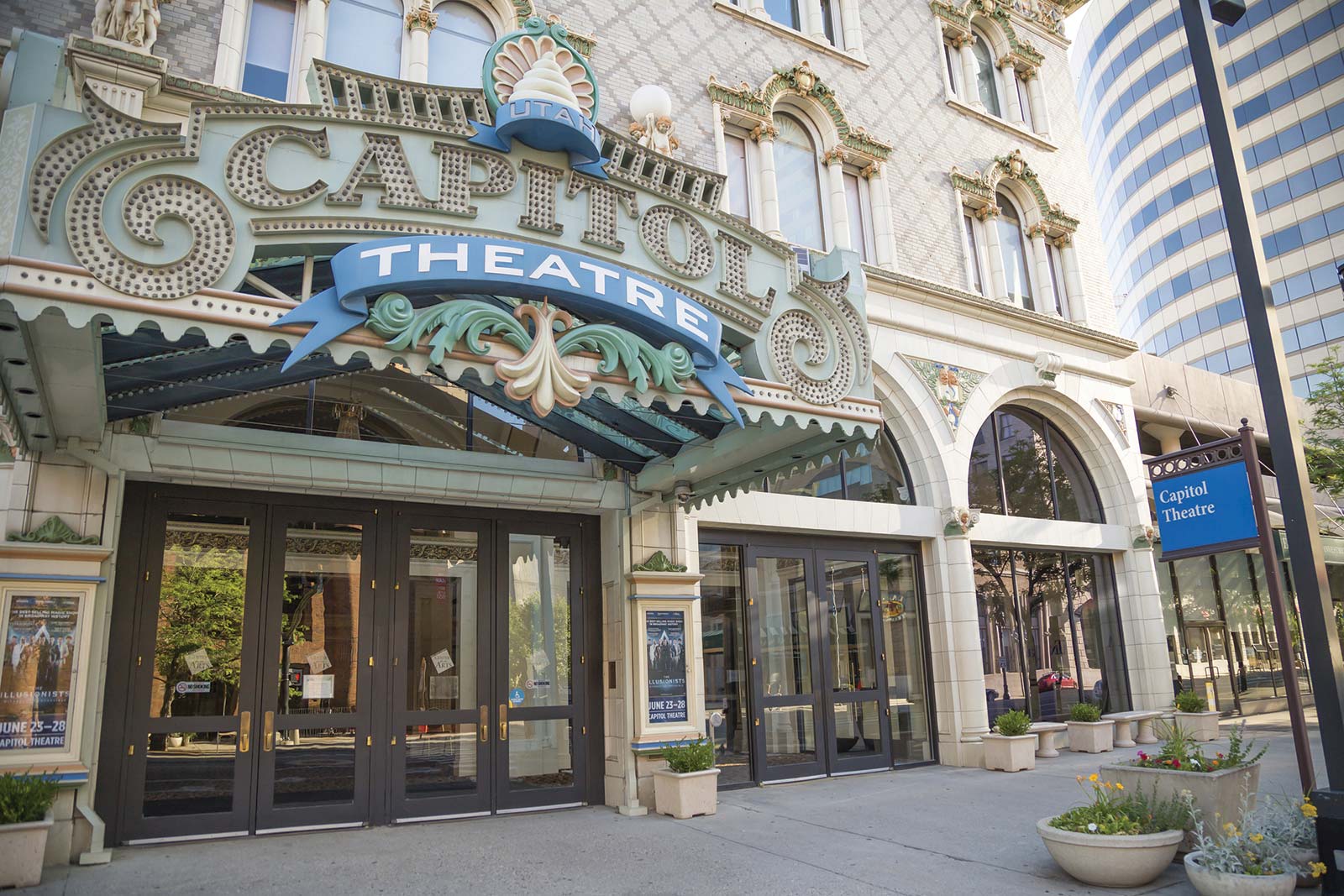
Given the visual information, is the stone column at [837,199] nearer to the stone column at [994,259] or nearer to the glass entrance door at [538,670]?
the stone column at [994,259]

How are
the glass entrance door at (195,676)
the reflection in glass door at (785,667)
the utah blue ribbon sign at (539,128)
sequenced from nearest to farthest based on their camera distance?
the utah blue ribbon sign at (539,128) → the glass entrance door at (195,676) → the reflection in glass door at (785,667)

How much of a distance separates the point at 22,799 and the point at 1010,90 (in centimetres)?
1859

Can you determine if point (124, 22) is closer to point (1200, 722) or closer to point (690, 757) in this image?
point (690, 757)

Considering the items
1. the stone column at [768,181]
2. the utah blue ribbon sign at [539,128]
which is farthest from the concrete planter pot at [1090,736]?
the utah blue ribbon sign at [539,128]

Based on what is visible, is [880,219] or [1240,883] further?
[880,219]

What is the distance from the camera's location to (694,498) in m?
10.2

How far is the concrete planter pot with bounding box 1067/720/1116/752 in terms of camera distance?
14086mm

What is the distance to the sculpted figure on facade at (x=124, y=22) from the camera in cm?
893

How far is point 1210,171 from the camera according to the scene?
52688mm

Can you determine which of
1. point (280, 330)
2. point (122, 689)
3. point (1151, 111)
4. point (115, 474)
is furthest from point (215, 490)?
point (1151, 111)

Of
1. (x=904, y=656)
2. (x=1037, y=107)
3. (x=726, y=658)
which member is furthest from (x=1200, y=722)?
(x=1037, y=107)

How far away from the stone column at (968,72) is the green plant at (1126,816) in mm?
13378

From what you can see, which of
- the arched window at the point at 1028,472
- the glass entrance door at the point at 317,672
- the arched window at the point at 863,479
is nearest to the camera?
the glass entrance door at the point at 317,672

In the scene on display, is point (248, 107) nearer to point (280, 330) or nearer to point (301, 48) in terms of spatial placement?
point (280, 330)
